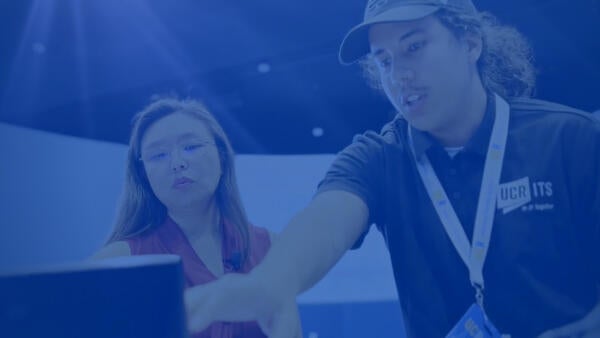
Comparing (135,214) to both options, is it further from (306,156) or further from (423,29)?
(423,29)

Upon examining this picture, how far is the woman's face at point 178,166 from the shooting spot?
1.42 m

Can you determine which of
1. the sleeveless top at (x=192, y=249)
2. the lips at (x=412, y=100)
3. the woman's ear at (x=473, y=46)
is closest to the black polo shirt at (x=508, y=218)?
the lips at (x=412, y=100)

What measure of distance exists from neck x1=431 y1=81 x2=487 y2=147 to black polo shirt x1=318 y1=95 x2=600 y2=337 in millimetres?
44

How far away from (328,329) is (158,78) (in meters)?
0.99

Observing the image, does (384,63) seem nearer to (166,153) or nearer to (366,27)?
(366,27)

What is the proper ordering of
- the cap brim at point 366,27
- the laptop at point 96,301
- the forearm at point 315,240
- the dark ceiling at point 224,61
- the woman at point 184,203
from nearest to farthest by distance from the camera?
the laptop at point 96,301, the forearm at point 315,240, the cap brim at point 366,27, the woman at point 184,203, the dark ceiling at point 224,61

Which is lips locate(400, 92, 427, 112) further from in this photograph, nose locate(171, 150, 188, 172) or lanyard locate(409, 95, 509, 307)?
nose locate(171, 150, 188, 172)

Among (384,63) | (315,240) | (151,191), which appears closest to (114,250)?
(151,191)

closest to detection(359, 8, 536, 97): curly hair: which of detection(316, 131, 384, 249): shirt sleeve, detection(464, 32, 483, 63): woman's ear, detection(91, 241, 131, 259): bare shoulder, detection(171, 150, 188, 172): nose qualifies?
detection(464, 32, 483, 63): woman's ear

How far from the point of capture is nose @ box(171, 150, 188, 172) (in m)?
1.42

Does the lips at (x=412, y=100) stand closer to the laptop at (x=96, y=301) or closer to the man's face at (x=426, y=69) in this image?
the man's face at (x=426, y=69)

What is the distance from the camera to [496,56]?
148 centimetres

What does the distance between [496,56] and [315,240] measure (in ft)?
2.77

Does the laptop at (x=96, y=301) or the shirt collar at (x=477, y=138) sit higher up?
the shirt collar at (x=477, y=138)
